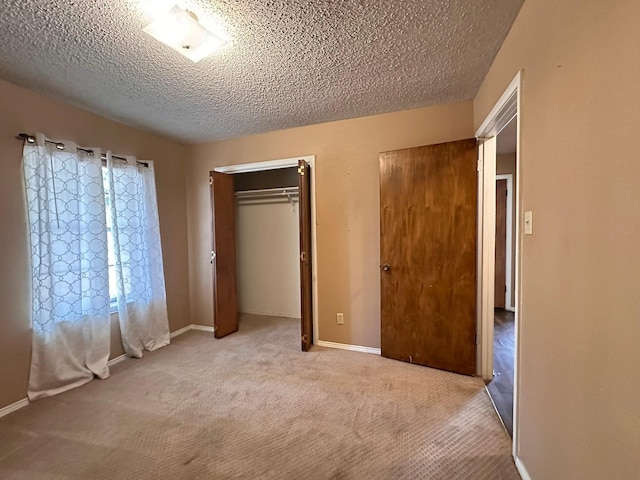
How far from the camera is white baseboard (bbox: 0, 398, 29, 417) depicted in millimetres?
1995

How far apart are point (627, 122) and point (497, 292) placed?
417 cm

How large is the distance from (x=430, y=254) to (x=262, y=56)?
2.00 meters

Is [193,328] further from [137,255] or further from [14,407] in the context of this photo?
[14,407]

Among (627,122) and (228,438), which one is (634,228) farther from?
(228,438)

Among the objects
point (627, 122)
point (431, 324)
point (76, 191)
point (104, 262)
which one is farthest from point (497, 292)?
point (76, 191)

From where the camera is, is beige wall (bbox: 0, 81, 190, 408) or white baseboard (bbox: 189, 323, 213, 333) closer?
beige wall (bbox: 0, 81, 190, 408)

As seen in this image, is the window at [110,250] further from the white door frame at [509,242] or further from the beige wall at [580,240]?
the white door frame at [509,242]

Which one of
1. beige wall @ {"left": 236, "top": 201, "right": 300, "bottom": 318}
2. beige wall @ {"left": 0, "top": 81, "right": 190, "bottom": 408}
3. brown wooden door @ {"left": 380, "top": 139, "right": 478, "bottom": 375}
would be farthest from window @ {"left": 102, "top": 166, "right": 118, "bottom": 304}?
brown wooden door @ {"left": 380, "top": 139, "right": 478, "bottom": 375}

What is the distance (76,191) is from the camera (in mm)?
2393

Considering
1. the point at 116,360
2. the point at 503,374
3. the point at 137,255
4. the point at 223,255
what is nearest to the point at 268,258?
the point at 223,255

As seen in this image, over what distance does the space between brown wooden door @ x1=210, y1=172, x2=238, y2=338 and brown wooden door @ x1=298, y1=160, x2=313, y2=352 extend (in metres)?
1.06

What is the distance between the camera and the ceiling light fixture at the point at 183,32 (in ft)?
4.50

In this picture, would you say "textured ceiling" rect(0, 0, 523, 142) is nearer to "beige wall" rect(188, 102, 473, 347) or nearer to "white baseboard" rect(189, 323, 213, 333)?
"beige wall" rect(188, 102, 473, 347)

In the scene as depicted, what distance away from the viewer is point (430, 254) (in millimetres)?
2506
